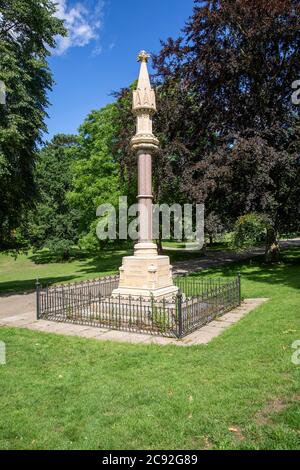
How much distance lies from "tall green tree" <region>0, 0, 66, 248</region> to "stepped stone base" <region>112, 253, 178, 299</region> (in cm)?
646

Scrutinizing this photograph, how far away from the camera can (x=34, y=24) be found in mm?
16141

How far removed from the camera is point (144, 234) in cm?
1210

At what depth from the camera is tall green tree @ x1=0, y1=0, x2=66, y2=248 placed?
14.6m

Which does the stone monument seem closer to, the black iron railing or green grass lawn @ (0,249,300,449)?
the black iron railing

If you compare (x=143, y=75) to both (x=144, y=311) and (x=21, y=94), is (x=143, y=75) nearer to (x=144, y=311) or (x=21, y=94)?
(x=21, y=94)

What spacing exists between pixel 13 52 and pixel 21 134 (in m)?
3.40

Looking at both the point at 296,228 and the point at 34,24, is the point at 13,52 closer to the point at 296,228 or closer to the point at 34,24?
the point at 34,24

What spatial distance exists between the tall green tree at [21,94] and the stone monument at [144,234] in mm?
5162

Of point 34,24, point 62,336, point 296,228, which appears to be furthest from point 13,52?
point 296,228

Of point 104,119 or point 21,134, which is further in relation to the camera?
point 104,119

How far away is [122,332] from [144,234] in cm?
386

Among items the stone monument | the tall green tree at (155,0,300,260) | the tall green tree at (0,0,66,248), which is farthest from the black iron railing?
the tall green tree at (155,0,300,260)
